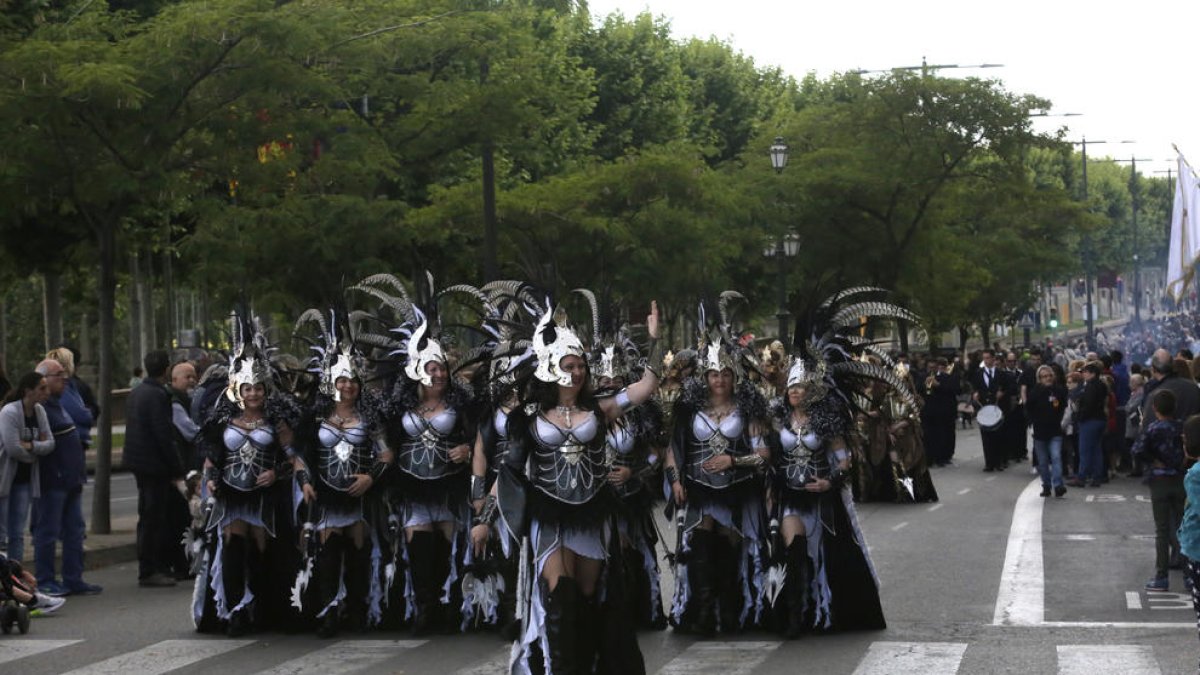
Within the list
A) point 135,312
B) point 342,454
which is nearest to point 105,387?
point 342,454

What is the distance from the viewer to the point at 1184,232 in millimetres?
25719

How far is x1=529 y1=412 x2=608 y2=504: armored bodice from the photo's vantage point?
33.4 feet

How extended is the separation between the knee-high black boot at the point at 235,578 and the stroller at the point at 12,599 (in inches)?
53.2

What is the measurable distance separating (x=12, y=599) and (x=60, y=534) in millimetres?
2311

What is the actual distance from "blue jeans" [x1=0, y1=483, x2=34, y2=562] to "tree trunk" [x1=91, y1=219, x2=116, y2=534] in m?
3.69

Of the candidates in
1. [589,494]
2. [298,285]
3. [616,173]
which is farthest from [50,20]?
[589,494]

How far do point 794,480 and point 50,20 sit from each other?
16395 mm

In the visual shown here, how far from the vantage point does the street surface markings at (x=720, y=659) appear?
1161cm

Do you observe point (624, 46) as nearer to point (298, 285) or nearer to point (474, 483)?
point (298, 285)

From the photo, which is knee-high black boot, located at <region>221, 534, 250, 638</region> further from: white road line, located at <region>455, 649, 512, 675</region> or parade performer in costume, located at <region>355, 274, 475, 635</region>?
white road line, located at <region>455, 649, 512, 675</region>

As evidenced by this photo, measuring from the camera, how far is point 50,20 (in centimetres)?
2614

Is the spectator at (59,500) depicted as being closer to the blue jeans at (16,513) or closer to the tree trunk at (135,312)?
the blue jeans at (16,513)

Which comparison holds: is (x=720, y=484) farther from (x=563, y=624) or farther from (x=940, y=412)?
(x=940, y=412)

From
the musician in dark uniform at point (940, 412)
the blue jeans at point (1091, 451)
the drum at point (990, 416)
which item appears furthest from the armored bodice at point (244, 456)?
the musician in dark uniform at point (940, 412)
